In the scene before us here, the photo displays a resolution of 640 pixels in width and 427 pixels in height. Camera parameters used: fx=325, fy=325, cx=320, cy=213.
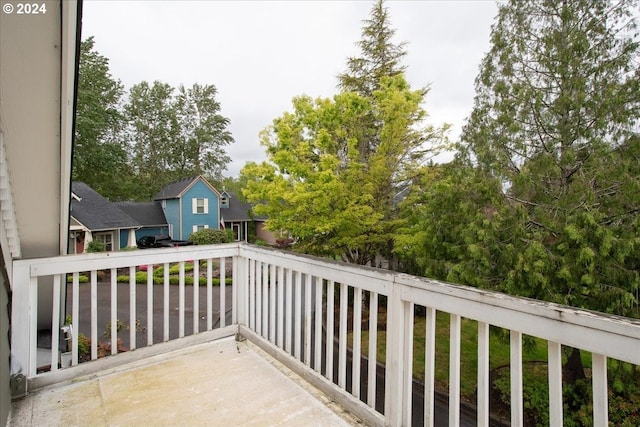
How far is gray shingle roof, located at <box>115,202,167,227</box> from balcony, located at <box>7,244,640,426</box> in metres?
19.2

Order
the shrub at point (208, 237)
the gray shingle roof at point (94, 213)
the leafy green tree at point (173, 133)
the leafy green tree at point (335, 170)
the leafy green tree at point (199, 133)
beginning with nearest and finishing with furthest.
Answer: the leafy green tree at point (335, 170), the gray shingle roof at point (94, 213), the shrub at point (208, 237), the leafy green tree at point (173, 133), the leafy green tree at point (199, 133)

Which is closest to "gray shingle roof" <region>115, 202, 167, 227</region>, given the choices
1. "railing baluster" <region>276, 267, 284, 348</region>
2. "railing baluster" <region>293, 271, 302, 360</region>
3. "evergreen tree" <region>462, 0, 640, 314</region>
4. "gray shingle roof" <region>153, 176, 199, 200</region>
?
"gray shingle roof" <region>153, 176, 199, 200</region>

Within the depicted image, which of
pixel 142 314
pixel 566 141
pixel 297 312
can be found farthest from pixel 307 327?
pixel 142 314

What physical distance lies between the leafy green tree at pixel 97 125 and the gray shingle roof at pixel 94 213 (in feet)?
5.64

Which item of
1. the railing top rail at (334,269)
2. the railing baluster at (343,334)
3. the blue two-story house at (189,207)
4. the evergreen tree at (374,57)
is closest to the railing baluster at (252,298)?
the railing top rail at (334,269)

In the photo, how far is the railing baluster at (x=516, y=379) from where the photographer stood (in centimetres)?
123

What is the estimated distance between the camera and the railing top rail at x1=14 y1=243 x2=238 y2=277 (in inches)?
84.1

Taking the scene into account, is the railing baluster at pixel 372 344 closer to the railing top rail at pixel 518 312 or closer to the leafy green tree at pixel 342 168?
the railing top rail at pixel 518 312

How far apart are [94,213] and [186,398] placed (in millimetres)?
17448

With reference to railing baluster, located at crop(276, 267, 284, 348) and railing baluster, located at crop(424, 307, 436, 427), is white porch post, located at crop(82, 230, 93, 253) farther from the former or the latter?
railing baluster, located at crop(424, 307, 436, 427)

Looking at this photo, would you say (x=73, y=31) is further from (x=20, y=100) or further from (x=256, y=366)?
(x=256, y=366)

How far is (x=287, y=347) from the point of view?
2516 mm

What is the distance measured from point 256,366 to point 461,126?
16.6 feet

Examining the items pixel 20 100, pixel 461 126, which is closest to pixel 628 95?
pixel 461 126
